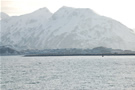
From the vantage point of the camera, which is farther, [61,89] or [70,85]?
[70,85]

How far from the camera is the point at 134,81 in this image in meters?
80.3

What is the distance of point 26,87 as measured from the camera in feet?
238

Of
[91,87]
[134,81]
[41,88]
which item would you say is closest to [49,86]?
[41,88]

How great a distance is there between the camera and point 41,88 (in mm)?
71125

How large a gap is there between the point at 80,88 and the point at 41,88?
323 inches

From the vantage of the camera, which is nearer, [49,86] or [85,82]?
[49,86]

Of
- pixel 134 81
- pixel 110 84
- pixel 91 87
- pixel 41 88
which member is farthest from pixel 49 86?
pixel 134 81

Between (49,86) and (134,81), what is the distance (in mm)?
20959

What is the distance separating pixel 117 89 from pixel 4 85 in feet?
83.5

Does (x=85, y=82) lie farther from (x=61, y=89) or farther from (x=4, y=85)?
(x=4, y=85)

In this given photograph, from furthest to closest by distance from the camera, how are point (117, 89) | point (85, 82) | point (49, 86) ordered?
point (85, 82)
point (49, 86)
point (117, 89)

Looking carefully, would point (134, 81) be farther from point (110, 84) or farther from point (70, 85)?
point (70, 85)

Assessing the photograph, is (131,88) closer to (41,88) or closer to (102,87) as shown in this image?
(102,87)

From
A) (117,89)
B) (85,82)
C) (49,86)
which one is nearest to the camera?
(117,89)
